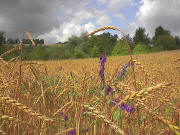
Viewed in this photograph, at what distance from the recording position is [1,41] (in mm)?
14203

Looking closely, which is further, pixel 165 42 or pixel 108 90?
pixel 165 42

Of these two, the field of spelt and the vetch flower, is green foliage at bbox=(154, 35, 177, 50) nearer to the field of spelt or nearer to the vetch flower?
the field of spelt

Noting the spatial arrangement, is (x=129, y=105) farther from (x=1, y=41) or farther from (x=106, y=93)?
(x=1, y=41)

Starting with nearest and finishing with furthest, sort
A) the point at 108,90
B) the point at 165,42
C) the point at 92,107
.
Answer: the point at 92,107
the point at 108,90
the point at 165,42

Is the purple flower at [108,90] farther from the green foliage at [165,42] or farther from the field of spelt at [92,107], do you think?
the green foliage at [165,42]

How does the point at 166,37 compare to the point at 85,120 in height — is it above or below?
above

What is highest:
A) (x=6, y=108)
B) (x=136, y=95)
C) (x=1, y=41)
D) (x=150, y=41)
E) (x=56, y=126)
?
(x=150, y=41)

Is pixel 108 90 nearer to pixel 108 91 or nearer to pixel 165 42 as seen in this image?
pixel 108 91

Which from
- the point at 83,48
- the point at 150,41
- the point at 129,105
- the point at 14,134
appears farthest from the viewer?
the point at 150,41

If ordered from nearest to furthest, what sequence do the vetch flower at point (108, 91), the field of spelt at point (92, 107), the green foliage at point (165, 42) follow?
the field of spelt at point (92, 107), the vetch flower at point (108, 91), the green foliage at point (165, 42)

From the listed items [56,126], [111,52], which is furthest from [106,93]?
[111,52]

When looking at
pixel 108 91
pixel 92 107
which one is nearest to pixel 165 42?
pixel 108 91

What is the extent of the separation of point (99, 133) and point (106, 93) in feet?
0.87

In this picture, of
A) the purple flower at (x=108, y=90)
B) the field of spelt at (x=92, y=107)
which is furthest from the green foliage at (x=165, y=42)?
the purple flower at (x=108, y=90)
